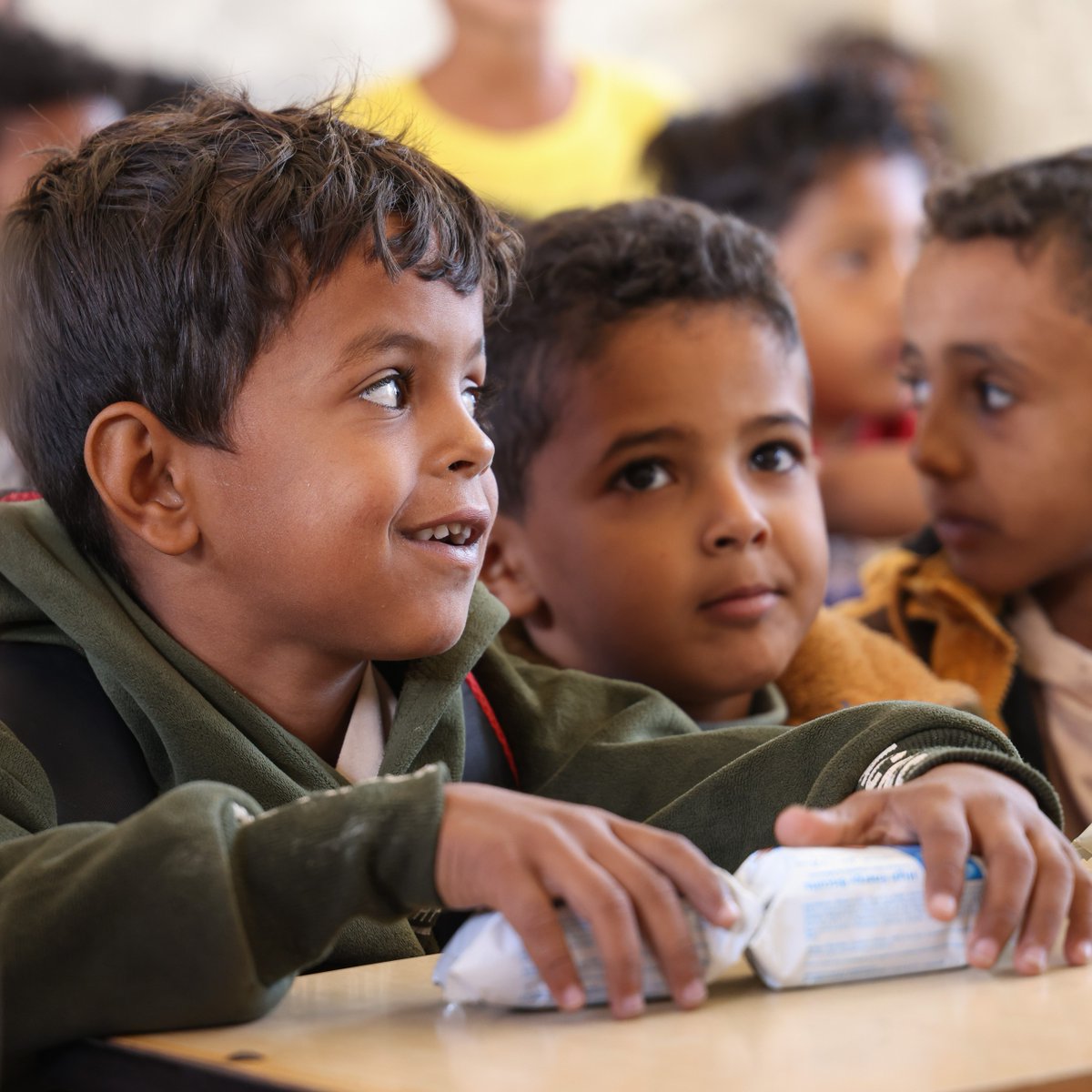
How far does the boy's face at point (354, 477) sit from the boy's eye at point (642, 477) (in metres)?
0.35

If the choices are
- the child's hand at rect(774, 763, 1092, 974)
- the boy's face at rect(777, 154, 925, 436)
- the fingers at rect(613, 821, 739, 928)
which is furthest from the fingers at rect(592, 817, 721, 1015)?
the boy's face at rect(777, 154, 925, 436)

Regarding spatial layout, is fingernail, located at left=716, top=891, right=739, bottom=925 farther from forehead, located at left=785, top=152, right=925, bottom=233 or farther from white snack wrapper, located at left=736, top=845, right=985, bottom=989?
forehead, located at left=785, top=152, right=925, bottom=233

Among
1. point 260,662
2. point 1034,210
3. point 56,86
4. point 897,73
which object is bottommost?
point 260,662

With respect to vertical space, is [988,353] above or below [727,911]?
above

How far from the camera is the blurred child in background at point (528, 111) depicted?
8.96 ft

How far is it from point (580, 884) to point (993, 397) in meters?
1.02

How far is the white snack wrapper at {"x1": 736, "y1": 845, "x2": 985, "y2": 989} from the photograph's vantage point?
0.67 meters

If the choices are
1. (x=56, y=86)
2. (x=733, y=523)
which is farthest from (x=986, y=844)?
(x=56, y=86)

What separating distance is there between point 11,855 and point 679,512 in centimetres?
69

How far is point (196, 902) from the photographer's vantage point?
0.64 metres

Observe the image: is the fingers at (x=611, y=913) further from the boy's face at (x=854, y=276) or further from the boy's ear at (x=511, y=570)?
the boy's face at (x=854, y=276)

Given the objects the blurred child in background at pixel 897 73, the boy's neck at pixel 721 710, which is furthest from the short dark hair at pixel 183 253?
the blurred child in background at pixel 897 73

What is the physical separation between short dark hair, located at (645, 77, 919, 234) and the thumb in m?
1.96

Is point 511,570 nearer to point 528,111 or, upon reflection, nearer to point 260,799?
point 260,799
